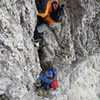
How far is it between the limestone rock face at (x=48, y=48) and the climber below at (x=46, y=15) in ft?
1.10

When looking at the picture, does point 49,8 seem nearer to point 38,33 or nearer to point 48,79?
point 38,33

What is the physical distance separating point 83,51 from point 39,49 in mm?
2099

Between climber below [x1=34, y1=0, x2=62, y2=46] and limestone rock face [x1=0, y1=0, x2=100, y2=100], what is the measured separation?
13.2 inches

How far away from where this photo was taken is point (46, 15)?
6.91 m

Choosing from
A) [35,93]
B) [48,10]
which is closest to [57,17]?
[48,10]

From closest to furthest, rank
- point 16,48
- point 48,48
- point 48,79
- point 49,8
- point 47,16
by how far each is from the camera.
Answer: point 16,48
point 49,8
point 47,16
point 48,48
point 48,79

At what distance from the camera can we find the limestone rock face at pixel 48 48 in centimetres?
578

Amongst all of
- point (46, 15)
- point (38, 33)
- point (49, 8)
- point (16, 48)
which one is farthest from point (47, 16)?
point (16, 48)

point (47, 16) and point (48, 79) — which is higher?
point (47, 16)

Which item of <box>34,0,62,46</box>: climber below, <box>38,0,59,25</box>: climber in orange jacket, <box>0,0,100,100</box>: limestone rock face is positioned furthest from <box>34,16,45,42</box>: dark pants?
<box>38,0,59,25</box>: climber in orange jacket

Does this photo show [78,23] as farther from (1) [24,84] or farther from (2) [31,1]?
(1) [24,84]

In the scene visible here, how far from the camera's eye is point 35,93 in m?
8.80

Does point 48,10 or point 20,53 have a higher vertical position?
point 48,10

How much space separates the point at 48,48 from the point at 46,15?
4.78ft
